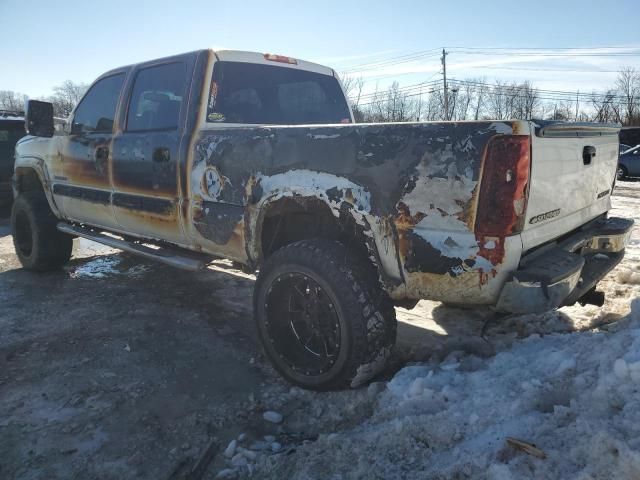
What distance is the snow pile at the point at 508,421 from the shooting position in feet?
5.70

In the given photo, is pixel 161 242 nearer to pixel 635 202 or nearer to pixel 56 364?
pixel 56 364

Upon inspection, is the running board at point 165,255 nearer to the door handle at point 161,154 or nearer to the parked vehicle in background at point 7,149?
the door handle at point 161,154

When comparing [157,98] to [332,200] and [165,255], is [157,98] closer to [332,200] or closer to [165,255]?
[165,255]

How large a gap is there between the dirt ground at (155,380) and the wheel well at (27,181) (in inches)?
51.0

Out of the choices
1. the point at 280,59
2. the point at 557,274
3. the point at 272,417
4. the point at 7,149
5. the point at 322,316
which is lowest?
the point at 272,417

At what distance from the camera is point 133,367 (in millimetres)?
3229

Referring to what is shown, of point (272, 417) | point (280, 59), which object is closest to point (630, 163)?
point (280, 59)

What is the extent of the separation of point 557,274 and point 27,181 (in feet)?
18.5

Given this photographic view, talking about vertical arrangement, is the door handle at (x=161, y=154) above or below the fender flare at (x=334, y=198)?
above

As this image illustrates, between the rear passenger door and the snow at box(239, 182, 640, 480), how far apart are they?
1763 millimetres

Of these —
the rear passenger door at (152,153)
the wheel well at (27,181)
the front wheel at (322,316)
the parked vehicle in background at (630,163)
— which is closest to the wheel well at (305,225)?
the front wheel at (322,316)

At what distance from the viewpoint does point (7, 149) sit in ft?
29.0

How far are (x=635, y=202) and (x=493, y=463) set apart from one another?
34.4ft

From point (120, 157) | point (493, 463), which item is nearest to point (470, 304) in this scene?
point (493, 463)
